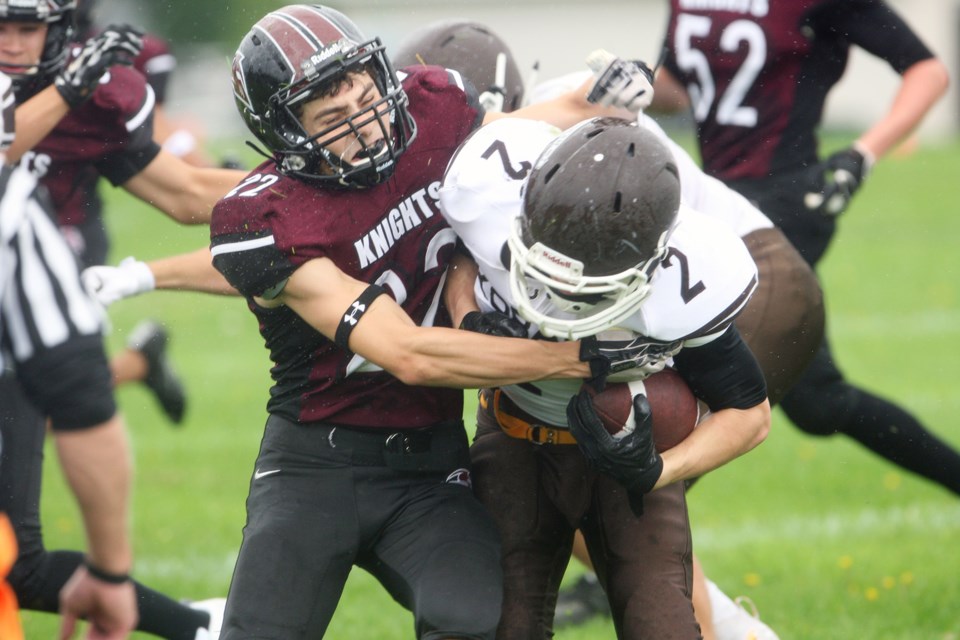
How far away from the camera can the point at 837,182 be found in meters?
4.39

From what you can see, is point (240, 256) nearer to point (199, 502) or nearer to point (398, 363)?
point (398, 363)

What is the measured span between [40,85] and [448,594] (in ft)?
7.60

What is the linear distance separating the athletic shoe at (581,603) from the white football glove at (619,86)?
1.95 m

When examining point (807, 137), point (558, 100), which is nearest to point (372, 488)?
point (558, 100)

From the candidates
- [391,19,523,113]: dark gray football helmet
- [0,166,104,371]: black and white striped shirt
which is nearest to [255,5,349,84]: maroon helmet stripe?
[391,19,523,113]: dark gray football helmet

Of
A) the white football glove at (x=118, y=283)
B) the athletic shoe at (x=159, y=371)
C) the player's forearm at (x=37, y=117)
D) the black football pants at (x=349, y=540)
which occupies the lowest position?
the athletic shoe at (x=159, y=371)

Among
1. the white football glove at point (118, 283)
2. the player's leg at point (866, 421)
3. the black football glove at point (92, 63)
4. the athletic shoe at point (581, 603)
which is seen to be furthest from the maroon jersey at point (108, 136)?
the player's leg at point (866, 421)

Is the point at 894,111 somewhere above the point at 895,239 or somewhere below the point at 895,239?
above

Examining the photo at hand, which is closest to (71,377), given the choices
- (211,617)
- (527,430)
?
(527,430)

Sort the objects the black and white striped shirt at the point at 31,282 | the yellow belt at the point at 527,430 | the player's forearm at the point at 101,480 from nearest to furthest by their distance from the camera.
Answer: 1. the black and white striped shirt at the point at 31,282
2. the player's forearm at the point at 101,480
3. the yellow belt at the point at 527,430

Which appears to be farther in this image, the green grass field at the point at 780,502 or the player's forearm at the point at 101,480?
the green grass field at the point at 780,502

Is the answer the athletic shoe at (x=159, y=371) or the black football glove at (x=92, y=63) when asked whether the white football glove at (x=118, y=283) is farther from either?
the athletic shoe at (x=159, y=371)

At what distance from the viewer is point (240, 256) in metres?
3.02

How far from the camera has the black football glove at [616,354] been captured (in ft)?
9.55
